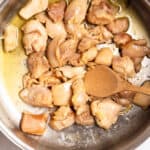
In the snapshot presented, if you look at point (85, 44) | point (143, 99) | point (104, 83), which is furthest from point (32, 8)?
point (143, 99)

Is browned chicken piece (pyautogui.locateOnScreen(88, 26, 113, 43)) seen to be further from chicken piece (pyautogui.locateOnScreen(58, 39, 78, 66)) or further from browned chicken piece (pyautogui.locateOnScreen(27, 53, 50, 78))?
browned chicken piece (pyautogui.locateOnScreen(27, 53, 50, 78))

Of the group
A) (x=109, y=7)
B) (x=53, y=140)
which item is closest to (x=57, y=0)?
(x=109, y=7)

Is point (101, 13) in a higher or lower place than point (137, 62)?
higher

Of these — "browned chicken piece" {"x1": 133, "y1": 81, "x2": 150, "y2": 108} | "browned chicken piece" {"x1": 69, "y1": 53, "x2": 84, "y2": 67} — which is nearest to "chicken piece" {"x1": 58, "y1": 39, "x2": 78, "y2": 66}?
"browned chicken piece" {"x1": 69, "y1": 53, "x2": 84, "y2": 67}

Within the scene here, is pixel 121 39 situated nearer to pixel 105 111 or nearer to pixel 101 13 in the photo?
pixel 101 13

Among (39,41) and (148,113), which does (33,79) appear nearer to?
(39,41)

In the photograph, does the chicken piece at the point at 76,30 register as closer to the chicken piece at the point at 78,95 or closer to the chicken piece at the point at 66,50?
the chicken piece at the point at 66,50
